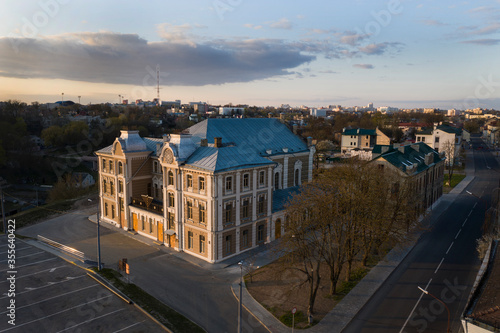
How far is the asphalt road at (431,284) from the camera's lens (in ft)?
85.3

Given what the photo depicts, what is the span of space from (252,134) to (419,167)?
83.6 ft

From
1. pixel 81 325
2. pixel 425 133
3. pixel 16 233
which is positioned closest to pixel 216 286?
pixel 81 325

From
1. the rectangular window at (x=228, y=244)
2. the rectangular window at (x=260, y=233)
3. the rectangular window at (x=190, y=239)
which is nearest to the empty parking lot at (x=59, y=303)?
the rectangular window at (x=190, y=239)

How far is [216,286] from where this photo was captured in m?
31.4

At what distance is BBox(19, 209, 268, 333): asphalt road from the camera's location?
2662cm

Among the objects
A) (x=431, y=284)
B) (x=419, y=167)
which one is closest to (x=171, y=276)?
(x=431, y=284)

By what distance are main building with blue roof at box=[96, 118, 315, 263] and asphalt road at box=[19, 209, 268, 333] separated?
2.53 meters

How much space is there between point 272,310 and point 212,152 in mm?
17198

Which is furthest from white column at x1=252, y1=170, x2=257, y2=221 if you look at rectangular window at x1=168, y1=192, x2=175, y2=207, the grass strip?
the grass strip

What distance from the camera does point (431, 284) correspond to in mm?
31844

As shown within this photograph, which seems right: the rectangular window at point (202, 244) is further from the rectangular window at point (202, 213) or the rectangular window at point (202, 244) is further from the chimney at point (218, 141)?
the chimney at point (218, 141)

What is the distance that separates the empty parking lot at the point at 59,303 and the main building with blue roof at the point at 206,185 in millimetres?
10268

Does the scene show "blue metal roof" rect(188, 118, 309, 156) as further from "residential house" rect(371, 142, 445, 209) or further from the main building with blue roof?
"residential house" rect(371, 142, 445, 209)

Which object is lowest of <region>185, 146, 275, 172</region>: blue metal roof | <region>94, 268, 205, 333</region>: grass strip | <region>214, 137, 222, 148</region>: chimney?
<region>94, 268, 205, 333</region>: grass strip
